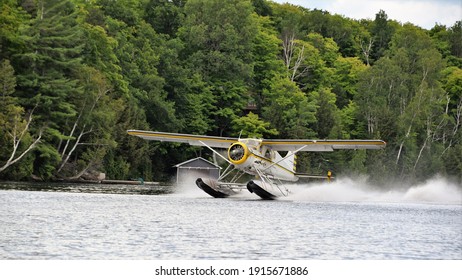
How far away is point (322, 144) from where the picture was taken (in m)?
30.2

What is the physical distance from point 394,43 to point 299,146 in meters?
35.8

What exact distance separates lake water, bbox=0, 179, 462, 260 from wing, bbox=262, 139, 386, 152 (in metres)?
1.75

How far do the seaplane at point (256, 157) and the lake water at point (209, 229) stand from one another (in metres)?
0.52

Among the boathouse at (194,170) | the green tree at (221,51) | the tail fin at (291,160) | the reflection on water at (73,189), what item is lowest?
the reflection on water at (73,189)

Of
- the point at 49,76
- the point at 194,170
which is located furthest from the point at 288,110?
the point at 49,76

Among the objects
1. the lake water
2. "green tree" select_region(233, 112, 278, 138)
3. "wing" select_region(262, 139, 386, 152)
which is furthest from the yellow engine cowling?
"green tree" select_region(233, 112, 278, 138)

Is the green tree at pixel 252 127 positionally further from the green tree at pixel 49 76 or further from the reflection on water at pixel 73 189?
the reflection on water at pixel 73 189

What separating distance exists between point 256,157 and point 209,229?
8837mm

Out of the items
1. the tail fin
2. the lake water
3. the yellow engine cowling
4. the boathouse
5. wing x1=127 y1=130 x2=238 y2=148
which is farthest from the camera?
the boathouse

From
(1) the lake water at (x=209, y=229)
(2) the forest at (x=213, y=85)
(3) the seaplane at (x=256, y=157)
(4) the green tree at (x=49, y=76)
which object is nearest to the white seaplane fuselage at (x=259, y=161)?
(3) the seaplane at (x=256, y=157)

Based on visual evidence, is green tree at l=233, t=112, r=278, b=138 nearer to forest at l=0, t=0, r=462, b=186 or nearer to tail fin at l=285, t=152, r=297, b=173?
forest at l=0, t=0, r=462, b=186

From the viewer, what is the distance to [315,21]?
7050 cm

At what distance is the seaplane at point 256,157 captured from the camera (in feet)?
92.2

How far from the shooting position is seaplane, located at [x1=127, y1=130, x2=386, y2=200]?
2811 cm
